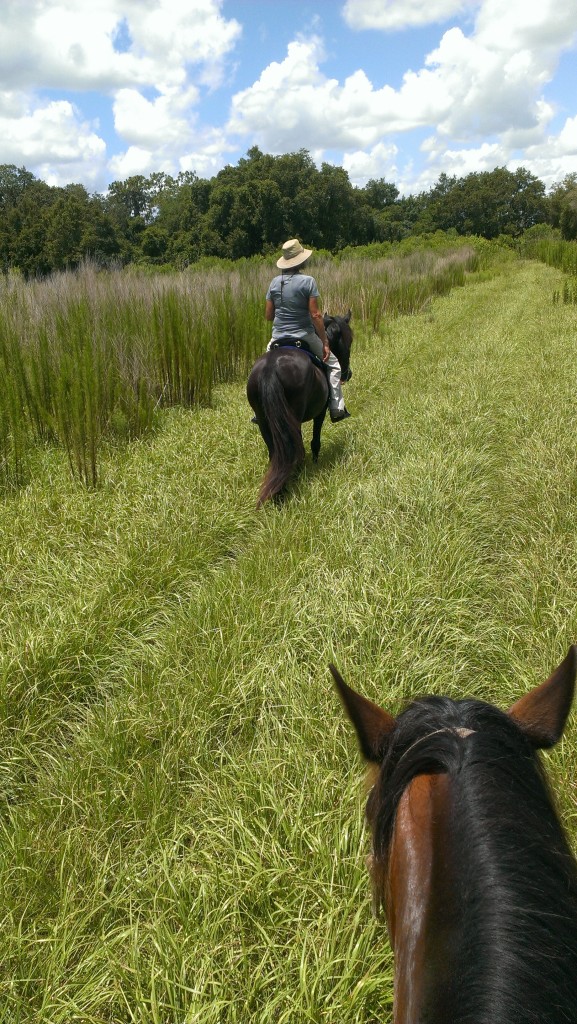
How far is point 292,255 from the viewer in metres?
5.10

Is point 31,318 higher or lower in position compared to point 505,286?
lower

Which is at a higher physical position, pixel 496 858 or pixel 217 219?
pixel 217 219

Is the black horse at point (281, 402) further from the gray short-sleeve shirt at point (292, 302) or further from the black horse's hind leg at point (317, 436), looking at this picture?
the black horse's hind leg at point (317, 436)

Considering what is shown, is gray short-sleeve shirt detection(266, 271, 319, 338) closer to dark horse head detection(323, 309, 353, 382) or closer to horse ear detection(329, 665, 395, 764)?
dark horse head detection(323, 309, 353, 382)

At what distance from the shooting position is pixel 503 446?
557 cm

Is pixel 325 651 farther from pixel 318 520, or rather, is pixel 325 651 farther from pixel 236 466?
pixel 236 466

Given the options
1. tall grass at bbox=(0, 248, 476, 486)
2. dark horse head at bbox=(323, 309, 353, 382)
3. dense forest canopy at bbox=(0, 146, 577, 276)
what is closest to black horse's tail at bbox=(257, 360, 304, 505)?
tall grass at bbox=(0, 248, 476, 486)

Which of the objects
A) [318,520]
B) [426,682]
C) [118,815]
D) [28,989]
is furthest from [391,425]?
[28,989]

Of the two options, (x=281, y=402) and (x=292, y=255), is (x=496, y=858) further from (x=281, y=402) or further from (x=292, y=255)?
(x=292, y=255)

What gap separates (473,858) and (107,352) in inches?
233

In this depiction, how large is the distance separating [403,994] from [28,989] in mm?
1381

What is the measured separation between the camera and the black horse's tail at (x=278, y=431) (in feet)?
15.1

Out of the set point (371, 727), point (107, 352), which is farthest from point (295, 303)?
point (371, 727)

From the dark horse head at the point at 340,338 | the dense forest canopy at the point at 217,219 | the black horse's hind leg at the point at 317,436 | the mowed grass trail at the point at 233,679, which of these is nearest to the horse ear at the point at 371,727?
the mowed grass trail at the point at 233,679
